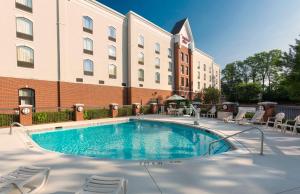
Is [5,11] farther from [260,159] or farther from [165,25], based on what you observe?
[165,25]

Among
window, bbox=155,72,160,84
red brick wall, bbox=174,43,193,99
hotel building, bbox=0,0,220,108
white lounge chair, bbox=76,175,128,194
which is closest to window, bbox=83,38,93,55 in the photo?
hotel building, bbox=0,0,220,108

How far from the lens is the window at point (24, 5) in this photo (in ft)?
58.4

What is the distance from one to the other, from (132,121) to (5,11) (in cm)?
1447

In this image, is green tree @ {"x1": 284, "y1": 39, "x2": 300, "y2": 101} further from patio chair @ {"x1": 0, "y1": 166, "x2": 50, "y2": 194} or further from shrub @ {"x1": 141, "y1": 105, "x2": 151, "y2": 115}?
shrub @ {"x1": 141, "y1": 105, "x2": 151, "y2": 115}

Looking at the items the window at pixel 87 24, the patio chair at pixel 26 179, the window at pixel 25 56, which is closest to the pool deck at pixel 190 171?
the patio chair at pixel 26 179

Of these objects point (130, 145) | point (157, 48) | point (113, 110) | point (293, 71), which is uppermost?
point (157, 48)

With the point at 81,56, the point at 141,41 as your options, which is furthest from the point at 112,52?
the point at 141,41

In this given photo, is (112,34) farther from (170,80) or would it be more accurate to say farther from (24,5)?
(170,80)

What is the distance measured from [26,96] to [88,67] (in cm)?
724

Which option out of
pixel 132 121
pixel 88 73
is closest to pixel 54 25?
pixel 88 73

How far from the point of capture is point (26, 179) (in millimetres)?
4164

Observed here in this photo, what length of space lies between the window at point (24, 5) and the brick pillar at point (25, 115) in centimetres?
933

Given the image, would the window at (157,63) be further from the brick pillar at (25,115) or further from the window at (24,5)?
the brick pillar at (25,115)

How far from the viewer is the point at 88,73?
76.4 feet
